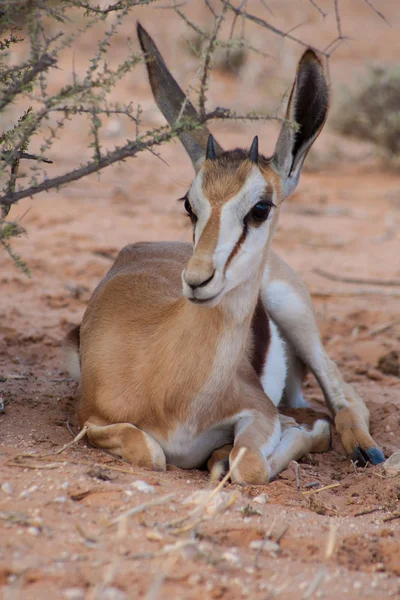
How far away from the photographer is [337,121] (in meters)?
16.1

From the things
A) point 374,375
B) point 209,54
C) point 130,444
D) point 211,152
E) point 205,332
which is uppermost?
point 209,54

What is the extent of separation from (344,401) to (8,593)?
3758 mm

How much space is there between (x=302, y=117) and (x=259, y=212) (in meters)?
0.80

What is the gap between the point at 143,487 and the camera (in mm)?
3883

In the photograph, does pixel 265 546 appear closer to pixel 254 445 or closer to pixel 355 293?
pixel 254 445

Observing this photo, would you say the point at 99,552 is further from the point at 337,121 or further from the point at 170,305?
the point at 337,121

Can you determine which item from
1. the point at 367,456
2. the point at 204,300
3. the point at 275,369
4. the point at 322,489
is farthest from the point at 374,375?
the point at 204,300

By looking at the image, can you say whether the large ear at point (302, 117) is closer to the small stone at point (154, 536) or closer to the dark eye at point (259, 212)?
the dark eye at point (259, 212)

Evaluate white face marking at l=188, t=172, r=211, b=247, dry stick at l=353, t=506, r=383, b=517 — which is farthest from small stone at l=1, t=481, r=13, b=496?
dry stick at l=353, t=506, r=383, b=517

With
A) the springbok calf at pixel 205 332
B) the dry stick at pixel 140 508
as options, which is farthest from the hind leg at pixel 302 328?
the dry stick at pixel 140 508

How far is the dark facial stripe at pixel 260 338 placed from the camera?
5957 millimetres

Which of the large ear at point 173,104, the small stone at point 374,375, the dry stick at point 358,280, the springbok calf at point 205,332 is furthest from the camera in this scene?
the dry stick at point 358,280

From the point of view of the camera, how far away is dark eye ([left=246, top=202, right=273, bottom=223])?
4.33 metres

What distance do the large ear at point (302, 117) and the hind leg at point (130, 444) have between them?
1651 mm
